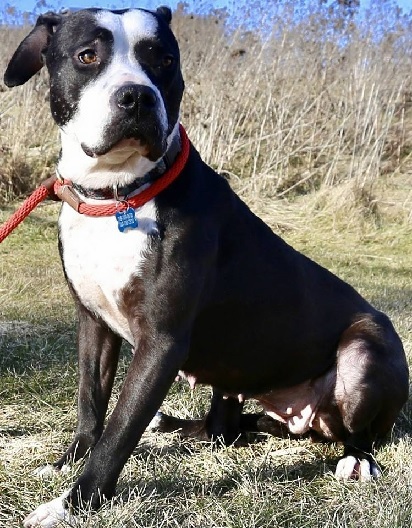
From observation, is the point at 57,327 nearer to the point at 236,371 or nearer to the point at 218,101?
the point at 236,371

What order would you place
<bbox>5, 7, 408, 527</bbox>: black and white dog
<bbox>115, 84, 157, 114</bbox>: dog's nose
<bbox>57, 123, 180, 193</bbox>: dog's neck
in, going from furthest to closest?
<bbox>57, 123, 180, 193</bbox>: dog's neck < <bbox>5, 7, 408, 527</bbox>: black and white dog < <bbox>115, 84, 157, 114</bbox>: dog's nose

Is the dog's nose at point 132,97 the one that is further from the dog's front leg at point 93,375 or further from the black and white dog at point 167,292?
the dog's front leg at point 93,375

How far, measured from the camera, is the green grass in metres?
2.42

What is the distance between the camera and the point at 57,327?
4.55m

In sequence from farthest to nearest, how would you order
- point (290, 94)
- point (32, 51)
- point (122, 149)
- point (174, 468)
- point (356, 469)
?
1. point (290, 94)
2. point (356, 469)
3. point (174, 468)
4. point (32, 51)
5. point (122, 149)

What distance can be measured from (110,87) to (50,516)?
1.26 meters

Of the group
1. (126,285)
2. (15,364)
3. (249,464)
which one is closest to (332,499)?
(249,464)

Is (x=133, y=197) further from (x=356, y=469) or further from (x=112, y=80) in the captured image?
(x=356, y=469)

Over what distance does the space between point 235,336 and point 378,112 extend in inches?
253

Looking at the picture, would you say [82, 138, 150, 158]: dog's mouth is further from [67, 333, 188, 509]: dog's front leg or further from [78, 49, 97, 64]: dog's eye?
[67, 333, 188, 509]: dog's front leg

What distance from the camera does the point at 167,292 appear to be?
95.8 inches

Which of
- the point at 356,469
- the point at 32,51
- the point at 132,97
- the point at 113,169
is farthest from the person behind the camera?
the point at 356,469

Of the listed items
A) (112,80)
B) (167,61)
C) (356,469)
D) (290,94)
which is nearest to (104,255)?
(112,80)

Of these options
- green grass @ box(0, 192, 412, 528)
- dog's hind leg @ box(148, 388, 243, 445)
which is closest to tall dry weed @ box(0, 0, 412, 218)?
green grass @ box(0, 192, 412, 528)
